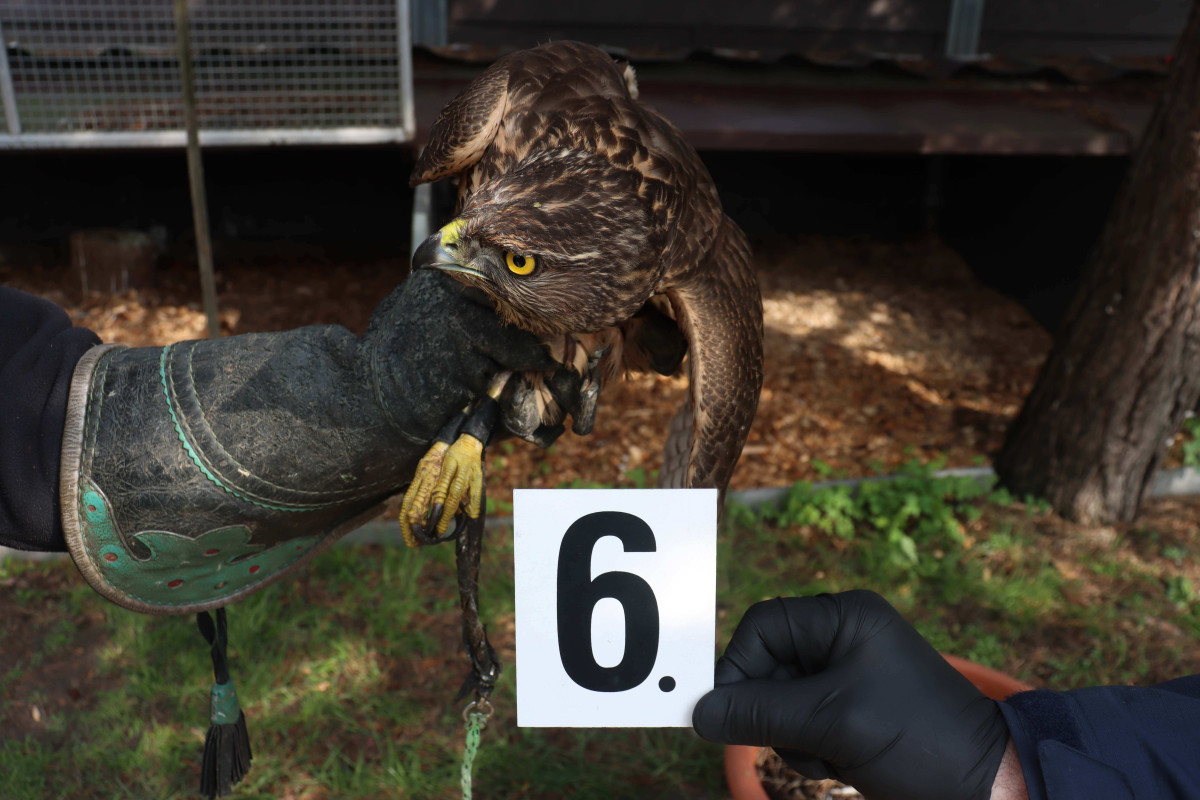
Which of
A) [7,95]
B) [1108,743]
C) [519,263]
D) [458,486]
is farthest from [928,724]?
[7,95]

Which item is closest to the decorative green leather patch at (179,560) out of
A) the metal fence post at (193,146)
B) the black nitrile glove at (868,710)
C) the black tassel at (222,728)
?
the black tassel at (222,728)

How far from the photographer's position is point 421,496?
1473mm

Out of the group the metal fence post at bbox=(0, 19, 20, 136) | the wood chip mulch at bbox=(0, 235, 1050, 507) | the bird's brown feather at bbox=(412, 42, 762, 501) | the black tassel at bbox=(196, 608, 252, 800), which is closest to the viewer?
the bird's brown feather at bbox=(412, 42, 762, 501)

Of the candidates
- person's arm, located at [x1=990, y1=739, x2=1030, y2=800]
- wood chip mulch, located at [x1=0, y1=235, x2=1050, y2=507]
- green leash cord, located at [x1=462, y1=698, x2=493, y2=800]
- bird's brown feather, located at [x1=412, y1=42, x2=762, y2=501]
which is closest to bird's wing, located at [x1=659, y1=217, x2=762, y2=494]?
bird's brown feather, located at [x1=412, y1=42, x2=762, y2=501]

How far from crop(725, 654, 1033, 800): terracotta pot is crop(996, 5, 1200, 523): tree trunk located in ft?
5.65

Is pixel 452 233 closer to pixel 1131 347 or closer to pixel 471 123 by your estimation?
pixel 471 123

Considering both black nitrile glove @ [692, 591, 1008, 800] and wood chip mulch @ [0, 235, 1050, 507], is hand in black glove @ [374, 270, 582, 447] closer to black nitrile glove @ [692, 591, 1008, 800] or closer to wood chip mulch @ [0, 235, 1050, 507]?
black nitrile glove @ [692, 591, 1008, 800]

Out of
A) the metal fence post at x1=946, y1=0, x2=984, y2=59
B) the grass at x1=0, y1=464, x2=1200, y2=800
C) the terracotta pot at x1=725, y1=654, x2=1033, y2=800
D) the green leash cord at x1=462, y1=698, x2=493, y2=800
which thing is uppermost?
the metal fence post at x1=946, y1=0, x2=984, y2=59

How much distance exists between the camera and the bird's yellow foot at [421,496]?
1468 mm

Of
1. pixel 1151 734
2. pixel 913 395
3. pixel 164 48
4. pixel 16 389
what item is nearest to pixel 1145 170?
pixel 913 395

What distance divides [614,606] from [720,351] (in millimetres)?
539

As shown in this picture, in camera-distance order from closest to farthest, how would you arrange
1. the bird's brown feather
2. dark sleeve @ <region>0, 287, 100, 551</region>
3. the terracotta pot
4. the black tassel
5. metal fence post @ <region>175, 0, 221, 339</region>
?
the bird's brown feather < dark sleeve @ <region>0, 287, 100, 551</region> < the black tassel < the terracotta pot < metal fence post @ <region>175, 0, 221, 339</region>

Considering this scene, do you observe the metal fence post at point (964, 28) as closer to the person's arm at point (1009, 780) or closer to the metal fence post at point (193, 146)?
the metal fence post at point (193, 146)

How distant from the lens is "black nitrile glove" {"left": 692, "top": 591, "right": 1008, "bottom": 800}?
4.18ft
